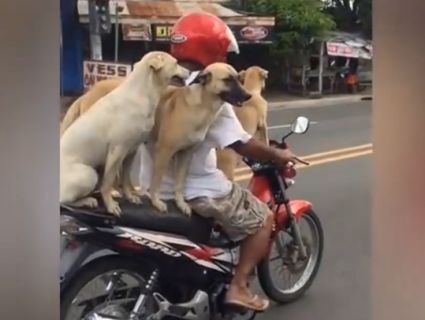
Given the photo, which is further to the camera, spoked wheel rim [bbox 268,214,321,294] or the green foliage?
spoked wheel rim [bbox 268,214,321,294]

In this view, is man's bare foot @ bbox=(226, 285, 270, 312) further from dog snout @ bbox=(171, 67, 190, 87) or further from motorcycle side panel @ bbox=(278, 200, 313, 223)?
dog snout @ bbox=(171, 67, 190, 87)

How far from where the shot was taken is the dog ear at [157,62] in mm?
1486

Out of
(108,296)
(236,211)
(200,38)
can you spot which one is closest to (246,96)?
(200,38)

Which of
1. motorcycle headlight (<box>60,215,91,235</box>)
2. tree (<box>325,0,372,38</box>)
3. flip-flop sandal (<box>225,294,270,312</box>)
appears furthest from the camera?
flip-flop sandal (<box>225,294,270,312</box>)

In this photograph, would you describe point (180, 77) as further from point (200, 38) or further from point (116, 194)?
point (116, 194)

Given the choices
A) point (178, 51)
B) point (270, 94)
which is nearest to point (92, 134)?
point (178, 51)

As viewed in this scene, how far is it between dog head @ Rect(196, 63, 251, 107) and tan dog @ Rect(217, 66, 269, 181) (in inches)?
0.4

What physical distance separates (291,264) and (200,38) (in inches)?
19.5

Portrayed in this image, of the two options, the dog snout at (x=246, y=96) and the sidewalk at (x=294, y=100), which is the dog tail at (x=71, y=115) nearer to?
the sidewalk at (x=294, y=100)

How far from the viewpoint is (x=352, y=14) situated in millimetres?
1443

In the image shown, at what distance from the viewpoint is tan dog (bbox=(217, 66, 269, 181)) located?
4.90 feet

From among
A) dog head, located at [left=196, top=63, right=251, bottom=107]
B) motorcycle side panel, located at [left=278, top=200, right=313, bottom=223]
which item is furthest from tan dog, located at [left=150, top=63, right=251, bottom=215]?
motorcycle side panel, located at [left=278, top=200, right=313, bottom=223]
